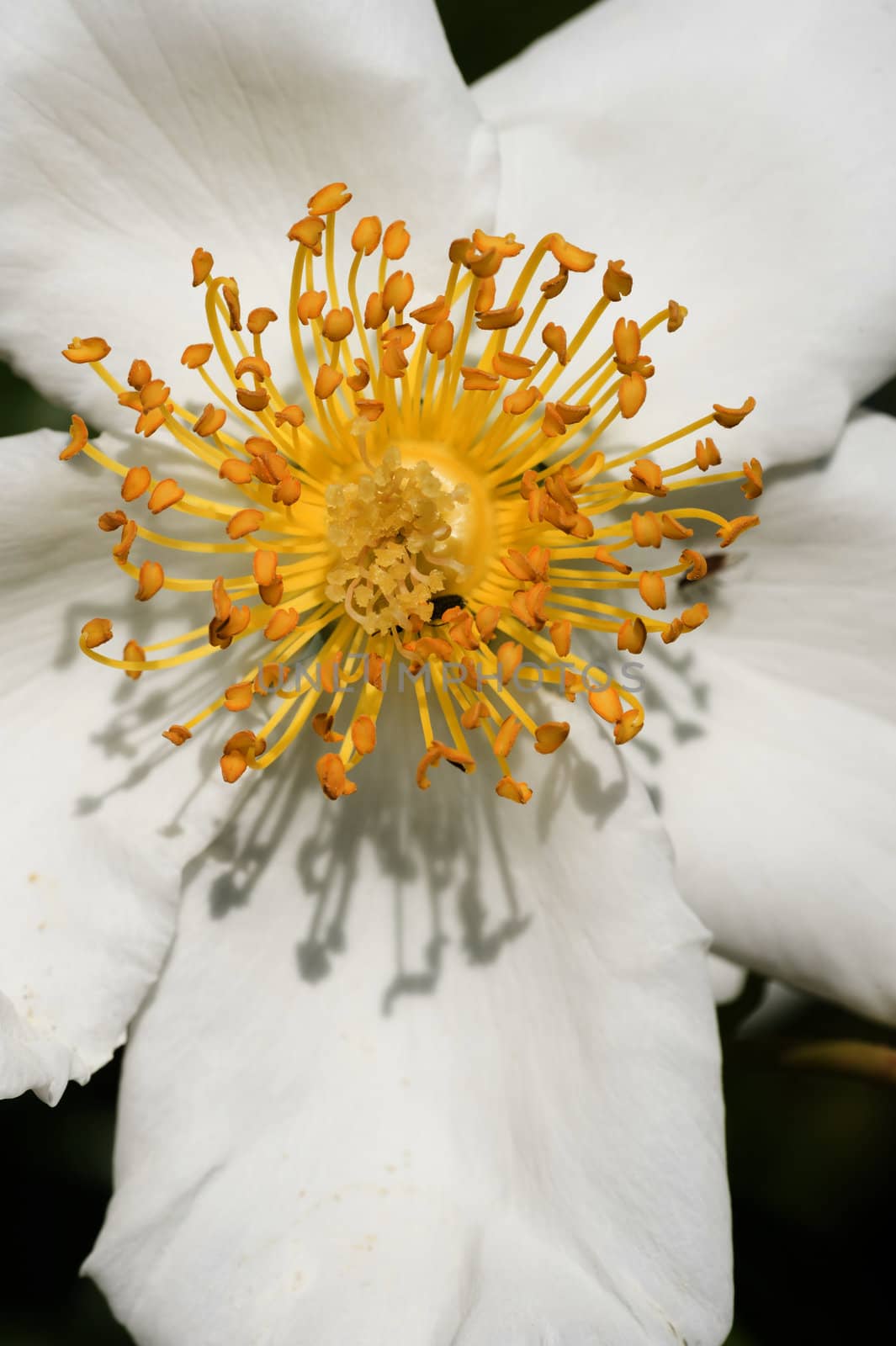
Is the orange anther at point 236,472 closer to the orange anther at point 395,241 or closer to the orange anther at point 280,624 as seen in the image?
the orange anther at point 280,624

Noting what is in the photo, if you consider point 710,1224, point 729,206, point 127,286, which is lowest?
point 710,1224

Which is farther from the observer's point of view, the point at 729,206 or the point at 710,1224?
the point at 729,206

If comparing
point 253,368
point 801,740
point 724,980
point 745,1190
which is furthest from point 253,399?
point 745,1190

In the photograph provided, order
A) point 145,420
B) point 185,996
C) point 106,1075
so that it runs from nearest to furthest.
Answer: point 145,420, point 185,996, point 106,1075

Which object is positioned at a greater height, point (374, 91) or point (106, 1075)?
point (374, 91)

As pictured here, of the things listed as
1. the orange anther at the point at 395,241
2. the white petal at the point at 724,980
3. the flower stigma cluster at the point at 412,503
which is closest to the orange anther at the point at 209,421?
the flower stigma cluster at the point at 412,503

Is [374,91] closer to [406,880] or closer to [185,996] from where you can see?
[406,880]

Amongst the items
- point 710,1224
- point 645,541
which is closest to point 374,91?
point 645,541
